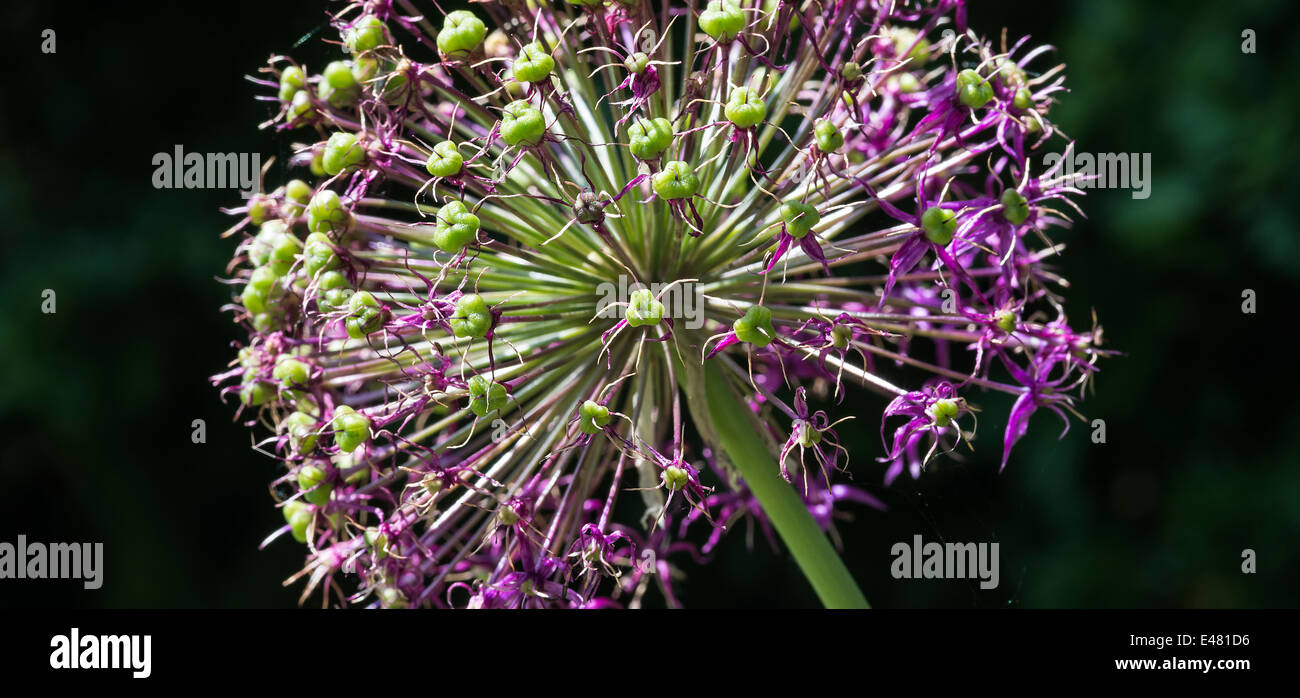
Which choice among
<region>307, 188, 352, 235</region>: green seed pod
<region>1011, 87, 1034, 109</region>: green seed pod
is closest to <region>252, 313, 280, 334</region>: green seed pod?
<region>307, 188, 352, 235</region>: green seed pod

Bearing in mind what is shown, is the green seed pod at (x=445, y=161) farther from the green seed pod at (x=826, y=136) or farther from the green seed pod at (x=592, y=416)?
the green seed pod at (x=826, y=136)

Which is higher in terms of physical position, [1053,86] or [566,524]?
[1053,86]

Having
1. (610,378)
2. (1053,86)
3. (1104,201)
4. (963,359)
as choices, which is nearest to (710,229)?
(610,378)

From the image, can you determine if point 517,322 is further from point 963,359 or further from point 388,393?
point 963,359

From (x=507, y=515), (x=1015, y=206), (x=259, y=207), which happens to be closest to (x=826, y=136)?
(x=1015, y=206)

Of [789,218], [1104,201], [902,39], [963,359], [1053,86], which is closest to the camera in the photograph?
[789,218]

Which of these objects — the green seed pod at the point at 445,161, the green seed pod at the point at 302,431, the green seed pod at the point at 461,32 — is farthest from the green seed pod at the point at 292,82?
the green seed pod at the point at 302,431
